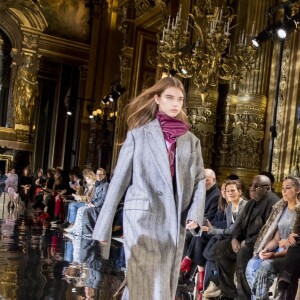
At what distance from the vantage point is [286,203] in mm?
5227

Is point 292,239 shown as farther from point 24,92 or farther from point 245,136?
point 24,92

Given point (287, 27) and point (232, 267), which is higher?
point (287, 27)

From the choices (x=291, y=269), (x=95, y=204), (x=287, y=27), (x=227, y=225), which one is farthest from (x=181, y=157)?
(x=95, y=204)

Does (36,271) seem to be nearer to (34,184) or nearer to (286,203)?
(286,203)

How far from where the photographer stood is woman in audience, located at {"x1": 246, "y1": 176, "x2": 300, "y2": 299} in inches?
199

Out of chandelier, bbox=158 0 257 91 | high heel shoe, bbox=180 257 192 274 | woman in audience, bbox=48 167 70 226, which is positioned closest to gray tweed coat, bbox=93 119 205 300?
high heel shoe, bbox=180 257 192 274

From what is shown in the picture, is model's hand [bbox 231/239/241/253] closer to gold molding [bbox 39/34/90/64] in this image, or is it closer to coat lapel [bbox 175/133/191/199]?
coat lapel [bbox 175/133/191/199]

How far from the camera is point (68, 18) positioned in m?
27.1

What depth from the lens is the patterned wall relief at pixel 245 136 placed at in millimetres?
12242

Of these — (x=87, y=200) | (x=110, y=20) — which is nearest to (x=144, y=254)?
(x=87, y=200)

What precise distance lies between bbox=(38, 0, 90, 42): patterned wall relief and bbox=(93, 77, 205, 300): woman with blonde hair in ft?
78.8

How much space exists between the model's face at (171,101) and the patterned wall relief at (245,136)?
29.6 feet

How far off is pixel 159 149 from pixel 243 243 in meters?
2.58

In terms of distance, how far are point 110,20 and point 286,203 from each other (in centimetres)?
2286
